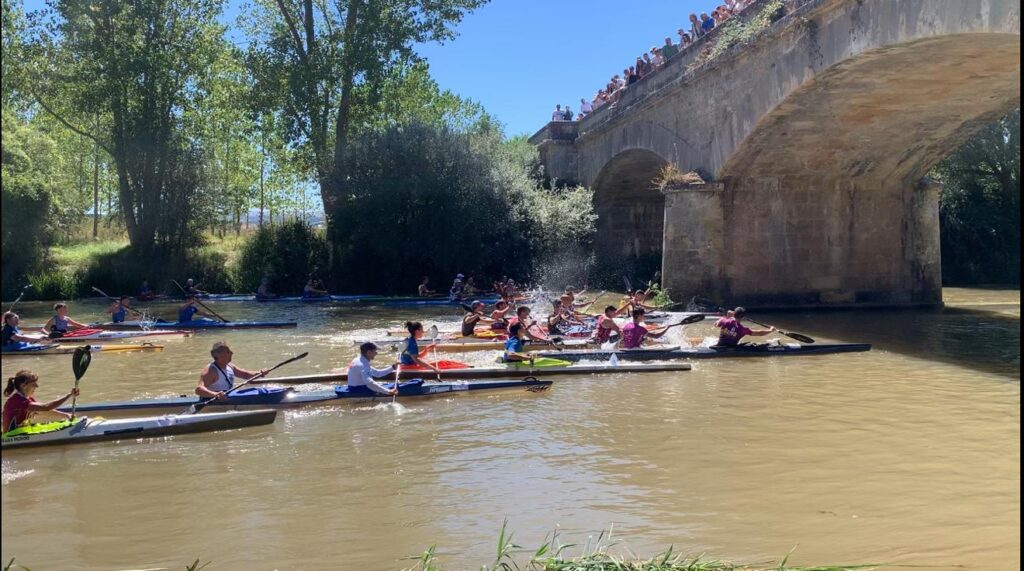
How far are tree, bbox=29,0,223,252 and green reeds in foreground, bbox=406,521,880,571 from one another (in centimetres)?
2382

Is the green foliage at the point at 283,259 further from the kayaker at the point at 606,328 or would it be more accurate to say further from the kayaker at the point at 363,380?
the kayaker at the point at 363,380

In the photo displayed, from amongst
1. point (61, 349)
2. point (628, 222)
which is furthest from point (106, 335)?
point (628, 222)

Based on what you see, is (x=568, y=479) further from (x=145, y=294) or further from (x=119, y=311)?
(x=145, y=294)

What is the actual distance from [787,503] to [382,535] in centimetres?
261

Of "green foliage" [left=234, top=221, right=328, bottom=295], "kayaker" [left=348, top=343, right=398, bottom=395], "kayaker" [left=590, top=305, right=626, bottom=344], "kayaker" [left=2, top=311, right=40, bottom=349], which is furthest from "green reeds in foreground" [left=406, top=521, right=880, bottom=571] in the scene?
"green foliage" [left=234, top=221, right=328, bottom=295]

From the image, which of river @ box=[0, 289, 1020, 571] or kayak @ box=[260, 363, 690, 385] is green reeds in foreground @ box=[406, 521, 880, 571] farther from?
kayak @ box=[260, 363, 690, 385]

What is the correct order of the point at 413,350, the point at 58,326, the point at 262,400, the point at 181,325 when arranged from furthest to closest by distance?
the point at 181,325, the point at 58,326, the point at 413,350, the point at 262,400

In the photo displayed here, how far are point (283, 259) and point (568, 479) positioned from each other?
21905 mm

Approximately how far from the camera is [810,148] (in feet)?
54.2

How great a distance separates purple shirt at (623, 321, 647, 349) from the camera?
39.7ft

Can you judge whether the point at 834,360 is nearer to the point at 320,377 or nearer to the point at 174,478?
the point at 320,377

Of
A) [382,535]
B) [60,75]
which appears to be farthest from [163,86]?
[382,535]

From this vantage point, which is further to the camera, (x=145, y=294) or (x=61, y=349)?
(x=145, y=294)

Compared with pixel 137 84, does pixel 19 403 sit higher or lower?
lower
